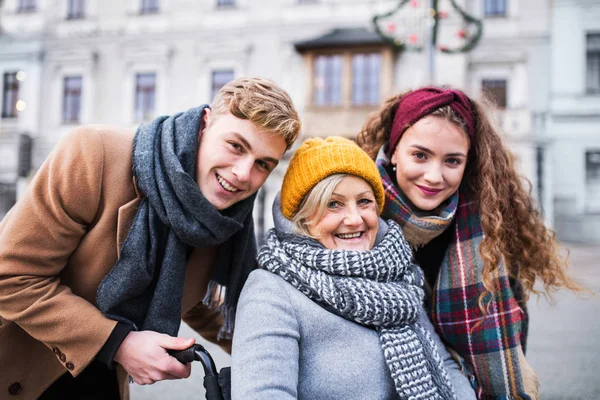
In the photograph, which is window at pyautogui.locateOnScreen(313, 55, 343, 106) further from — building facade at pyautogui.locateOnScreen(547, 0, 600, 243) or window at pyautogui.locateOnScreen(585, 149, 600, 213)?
window at pyautogui.locateOnScreen(585, 149, 600, 213)

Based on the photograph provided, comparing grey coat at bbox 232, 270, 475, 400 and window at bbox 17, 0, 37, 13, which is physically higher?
window at bbox 17, 0, 37, 13

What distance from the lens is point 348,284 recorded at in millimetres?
1722

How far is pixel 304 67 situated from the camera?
14.3 meters

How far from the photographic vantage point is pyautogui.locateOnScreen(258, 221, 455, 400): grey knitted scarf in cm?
170

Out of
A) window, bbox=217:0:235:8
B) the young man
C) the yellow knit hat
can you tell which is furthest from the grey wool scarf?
window, bbox=217:0:235:8

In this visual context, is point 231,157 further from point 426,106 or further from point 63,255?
point 426,106

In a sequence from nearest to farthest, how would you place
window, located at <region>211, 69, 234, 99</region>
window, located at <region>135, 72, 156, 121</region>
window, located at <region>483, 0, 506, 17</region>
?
window, located at <region>483, 0, 506, 17</region>, window, located at <region>211, 69, 234, 99</region>, window, located at <region>135, 72, 156, 121</region>

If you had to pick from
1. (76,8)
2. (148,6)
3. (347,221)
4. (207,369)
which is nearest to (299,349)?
(207,369)

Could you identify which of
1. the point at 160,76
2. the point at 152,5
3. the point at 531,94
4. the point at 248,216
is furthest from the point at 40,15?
the point at 248,216

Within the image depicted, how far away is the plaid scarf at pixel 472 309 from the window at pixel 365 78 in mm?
12011

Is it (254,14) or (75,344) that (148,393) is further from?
(254,14)

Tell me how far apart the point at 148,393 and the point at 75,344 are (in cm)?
193

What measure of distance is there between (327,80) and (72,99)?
914 cm

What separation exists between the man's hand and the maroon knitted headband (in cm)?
139
